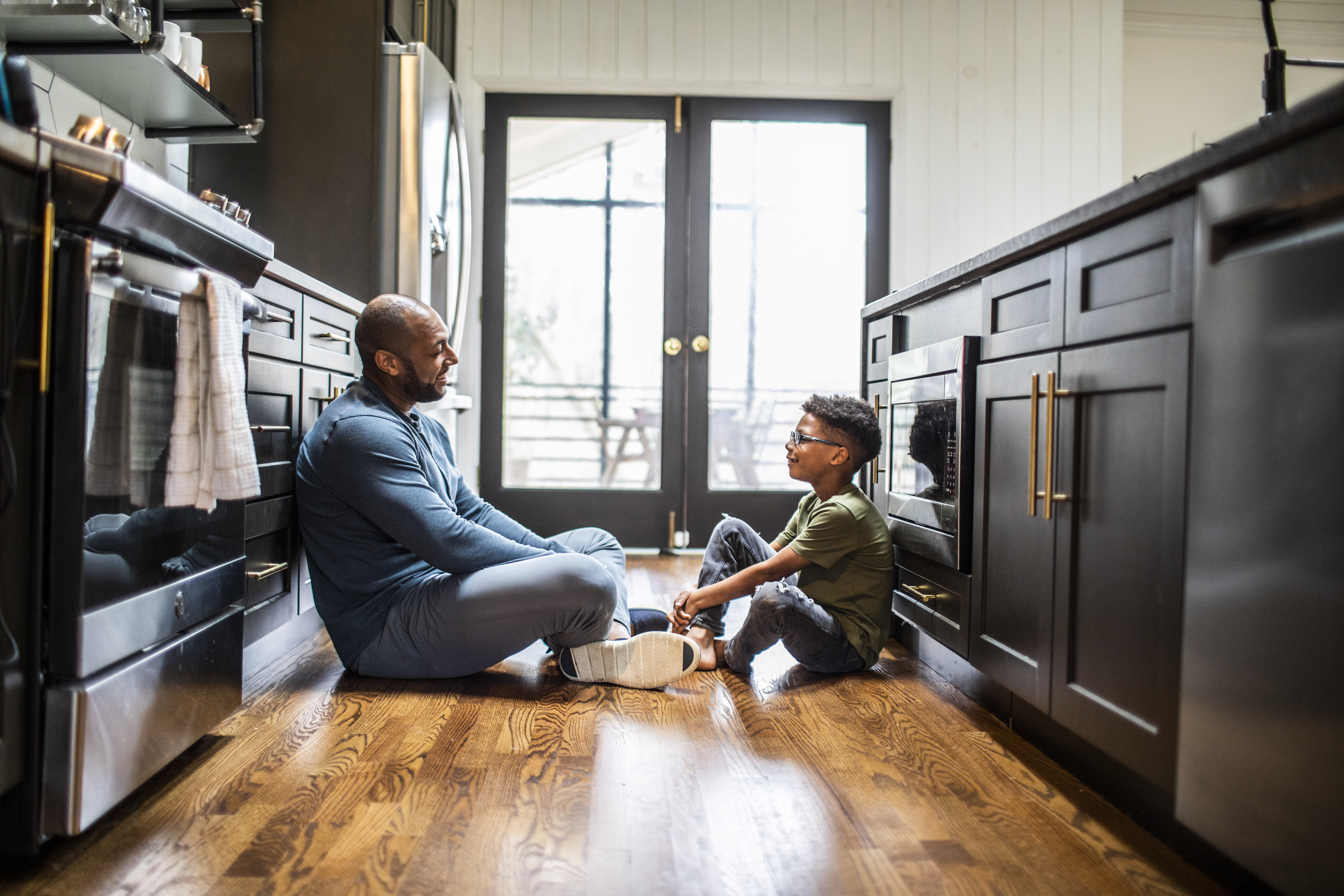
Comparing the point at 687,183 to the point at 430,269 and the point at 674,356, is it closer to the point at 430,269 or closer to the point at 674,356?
the point at 674,356

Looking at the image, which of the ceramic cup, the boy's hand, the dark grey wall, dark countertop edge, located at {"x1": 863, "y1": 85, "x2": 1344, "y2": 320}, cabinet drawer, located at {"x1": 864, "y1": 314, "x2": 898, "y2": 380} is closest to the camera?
dark countertop edge, located at {"x1": 863, "y1": 85, "x2": 1344, "y2": 320}

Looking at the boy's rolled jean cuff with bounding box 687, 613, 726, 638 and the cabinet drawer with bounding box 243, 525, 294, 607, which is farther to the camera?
the boy's rolled jean cuff with bounding box 687, 613, 726, 638

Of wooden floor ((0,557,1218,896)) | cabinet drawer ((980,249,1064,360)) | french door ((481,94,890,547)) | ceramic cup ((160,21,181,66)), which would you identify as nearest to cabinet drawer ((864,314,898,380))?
cabinet drawer ((980,249,1064,360))

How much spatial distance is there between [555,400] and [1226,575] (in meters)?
3.30

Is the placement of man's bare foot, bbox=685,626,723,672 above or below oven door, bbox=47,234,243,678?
below

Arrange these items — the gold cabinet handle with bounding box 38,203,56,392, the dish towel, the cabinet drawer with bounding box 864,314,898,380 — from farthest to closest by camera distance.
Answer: the cabinet drawer with bounding box 864,314,898,380
the dish towel
the gold cabinet handle with bounding box 38,203,56,392

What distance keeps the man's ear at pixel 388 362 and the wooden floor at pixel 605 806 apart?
681 millimetres

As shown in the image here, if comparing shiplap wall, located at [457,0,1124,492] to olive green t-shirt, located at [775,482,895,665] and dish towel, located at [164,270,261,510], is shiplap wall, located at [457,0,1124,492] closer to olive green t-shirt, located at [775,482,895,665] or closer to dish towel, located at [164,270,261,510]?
olive green t-shirt, located at [775,482,895,665]

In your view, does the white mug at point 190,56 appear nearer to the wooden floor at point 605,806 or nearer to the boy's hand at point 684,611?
the wooden floor at point 605,806

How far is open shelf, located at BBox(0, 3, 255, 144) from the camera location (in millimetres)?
1780

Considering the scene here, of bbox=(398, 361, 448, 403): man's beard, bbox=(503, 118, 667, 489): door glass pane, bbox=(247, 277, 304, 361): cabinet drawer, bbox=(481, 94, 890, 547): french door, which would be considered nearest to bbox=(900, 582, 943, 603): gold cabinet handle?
bbox=(398, 361, 448, 403): man's beard

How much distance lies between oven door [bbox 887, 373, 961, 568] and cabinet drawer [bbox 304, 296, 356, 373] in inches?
54.4

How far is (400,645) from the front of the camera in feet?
5.98

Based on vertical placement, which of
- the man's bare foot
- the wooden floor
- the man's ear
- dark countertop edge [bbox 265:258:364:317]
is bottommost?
the wooden floor
